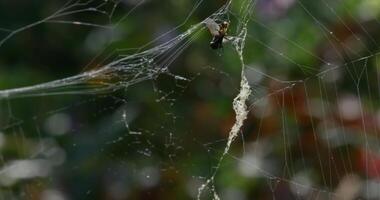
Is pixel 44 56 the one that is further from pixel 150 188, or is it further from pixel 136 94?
pixel 150 188

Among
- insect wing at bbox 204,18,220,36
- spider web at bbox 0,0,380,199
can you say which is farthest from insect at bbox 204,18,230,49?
spider web at bbox 0,0,380,199

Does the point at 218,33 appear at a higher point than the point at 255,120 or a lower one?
higher

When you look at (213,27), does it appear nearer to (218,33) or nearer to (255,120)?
(218,33)

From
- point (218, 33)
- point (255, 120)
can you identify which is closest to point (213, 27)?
point (218, 33)

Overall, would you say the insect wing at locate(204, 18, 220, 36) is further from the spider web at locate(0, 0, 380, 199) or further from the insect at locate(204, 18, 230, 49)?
the spider web at locate(0, 0, 380, 199)

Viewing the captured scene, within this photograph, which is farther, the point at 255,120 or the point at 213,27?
the point at 255,120

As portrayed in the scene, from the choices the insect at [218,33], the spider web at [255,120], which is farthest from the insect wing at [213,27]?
the spider web at [255,120]

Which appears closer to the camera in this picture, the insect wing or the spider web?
the insect wing

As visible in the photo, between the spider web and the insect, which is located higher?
the insect

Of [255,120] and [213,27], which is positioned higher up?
[213,27]

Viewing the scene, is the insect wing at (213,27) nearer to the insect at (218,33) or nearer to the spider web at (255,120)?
the insect at (218,33)
